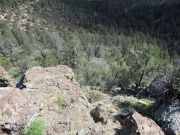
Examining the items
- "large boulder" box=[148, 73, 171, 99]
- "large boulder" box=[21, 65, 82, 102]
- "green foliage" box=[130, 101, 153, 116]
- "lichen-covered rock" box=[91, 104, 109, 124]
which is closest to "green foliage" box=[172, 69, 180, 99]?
"large boulder" box=[148, 73, 171, 99]

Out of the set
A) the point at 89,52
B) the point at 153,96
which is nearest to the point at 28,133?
the point at 153,96

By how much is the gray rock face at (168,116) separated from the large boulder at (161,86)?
877 millimetres

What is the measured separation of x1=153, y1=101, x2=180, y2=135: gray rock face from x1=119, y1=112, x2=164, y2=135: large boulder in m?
0.77

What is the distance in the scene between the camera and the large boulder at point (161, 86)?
61.7 ft

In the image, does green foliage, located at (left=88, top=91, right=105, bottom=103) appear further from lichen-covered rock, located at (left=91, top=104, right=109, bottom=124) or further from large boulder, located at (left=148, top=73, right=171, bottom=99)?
lichen-covered rock, located at (left=91, top=104, right=109, bottom=124)

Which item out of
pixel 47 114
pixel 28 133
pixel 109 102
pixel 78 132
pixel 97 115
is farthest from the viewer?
pixel 109 102

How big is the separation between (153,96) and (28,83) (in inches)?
372

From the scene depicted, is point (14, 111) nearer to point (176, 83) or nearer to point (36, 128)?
point (36, 128)

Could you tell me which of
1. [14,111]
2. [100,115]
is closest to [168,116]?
[100,115]

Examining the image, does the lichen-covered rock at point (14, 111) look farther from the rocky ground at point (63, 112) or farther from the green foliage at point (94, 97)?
the green foliage at point (94, 97)

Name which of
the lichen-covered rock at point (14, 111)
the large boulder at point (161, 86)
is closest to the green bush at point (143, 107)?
the large boulder at point (161, 86)

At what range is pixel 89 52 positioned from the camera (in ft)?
520

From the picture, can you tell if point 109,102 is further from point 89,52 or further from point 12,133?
point 89,52

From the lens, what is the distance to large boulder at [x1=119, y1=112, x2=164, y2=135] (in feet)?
47.8
